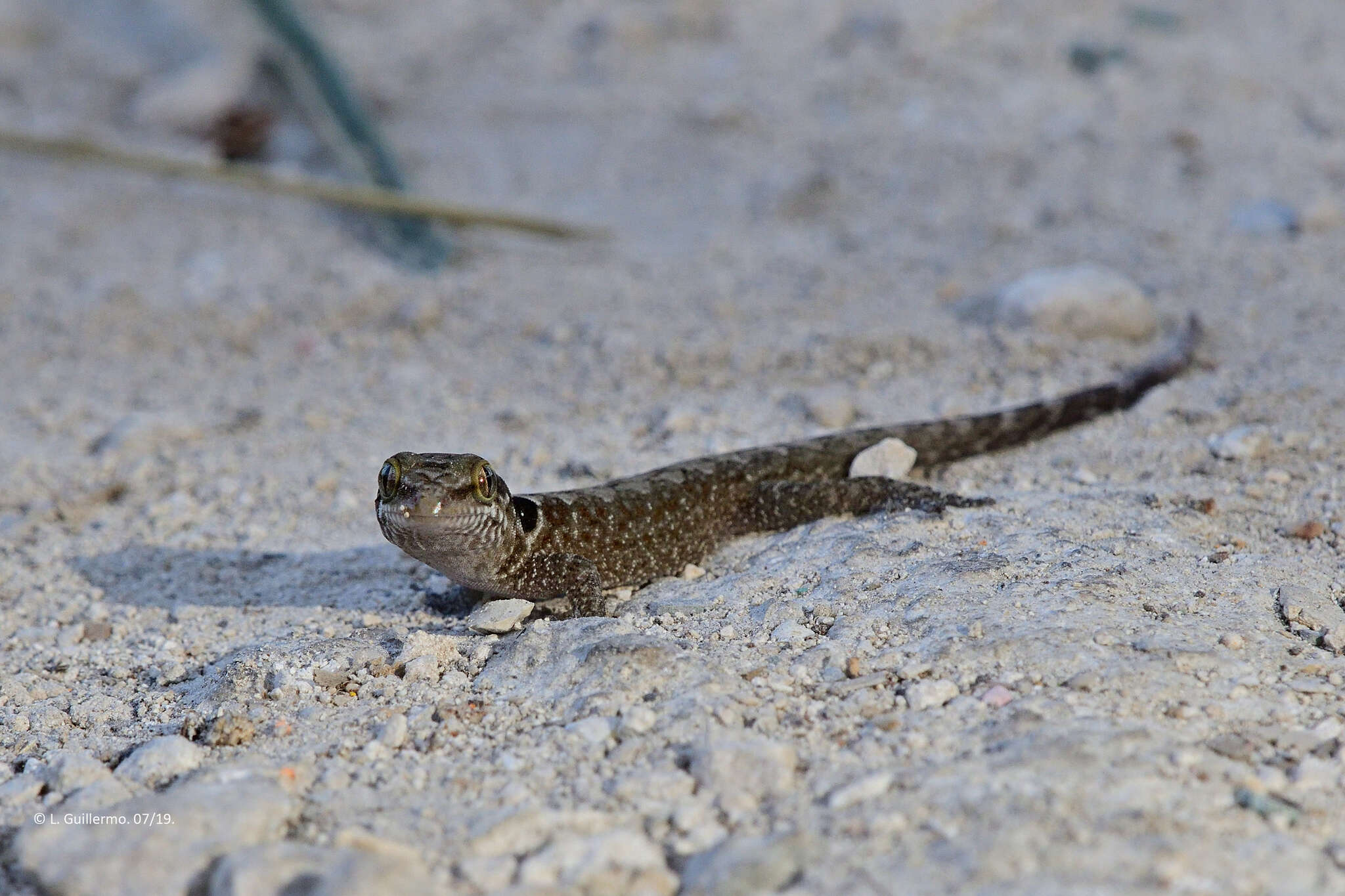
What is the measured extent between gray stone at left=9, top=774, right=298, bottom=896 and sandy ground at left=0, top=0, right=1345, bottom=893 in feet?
0.04

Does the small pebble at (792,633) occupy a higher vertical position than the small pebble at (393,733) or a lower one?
lower

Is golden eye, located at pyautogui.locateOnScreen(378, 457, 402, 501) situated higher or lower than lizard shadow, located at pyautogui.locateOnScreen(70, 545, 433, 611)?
higher

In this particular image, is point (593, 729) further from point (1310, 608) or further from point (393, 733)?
point (1310, 608)

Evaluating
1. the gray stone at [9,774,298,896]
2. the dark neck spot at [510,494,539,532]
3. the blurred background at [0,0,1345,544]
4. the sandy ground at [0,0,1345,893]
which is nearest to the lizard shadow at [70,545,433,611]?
the sandy ground at [0,0,1345,893]

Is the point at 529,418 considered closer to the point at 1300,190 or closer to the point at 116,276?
the point at 116,276

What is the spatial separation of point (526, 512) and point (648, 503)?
52 cm

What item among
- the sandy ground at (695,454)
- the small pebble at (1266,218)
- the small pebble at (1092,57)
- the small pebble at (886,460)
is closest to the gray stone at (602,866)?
the sandy ground at (695,454)

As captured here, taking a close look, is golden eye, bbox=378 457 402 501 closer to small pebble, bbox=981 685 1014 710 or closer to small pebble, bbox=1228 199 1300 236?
small pebble, bbox=981 685 1014 710

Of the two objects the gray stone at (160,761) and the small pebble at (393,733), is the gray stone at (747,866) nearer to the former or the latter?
the small pebble at (393,733)

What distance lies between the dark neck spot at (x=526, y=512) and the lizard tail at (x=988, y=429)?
55.9 inches

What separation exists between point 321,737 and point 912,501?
2459mm

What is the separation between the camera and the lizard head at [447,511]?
4.11 metres

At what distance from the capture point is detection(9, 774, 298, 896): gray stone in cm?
280

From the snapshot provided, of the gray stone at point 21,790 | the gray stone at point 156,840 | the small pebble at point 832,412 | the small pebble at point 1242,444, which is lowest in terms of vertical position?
the small pebble at point 832,412
